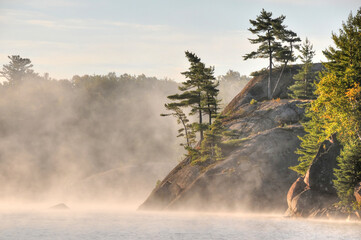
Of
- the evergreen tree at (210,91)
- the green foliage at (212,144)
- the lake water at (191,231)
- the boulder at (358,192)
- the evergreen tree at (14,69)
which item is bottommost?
the lake water at (191,231)

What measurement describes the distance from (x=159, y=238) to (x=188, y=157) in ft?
121

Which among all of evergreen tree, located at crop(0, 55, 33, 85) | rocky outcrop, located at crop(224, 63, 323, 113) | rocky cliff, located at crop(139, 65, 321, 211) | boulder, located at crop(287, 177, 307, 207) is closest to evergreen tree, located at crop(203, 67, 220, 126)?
rocky cliff, located at crop(139, 65, 321, 211)

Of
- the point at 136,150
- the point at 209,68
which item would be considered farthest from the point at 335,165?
the point at 136,150

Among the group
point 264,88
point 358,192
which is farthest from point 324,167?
point 264,88

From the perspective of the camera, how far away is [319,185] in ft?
151

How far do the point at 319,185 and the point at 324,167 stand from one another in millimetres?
2013

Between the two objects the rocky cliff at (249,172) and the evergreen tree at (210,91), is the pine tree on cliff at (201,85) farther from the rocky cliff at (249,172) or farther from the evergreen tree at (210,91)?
the rocky cliff at (249,172)

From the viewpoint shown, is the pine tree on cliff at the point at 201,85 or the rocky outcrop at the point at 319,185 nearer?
the rocky outcrop at the point at 319,185

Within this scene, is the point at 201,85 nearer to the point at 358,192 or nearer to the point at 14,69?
the point at 358,192

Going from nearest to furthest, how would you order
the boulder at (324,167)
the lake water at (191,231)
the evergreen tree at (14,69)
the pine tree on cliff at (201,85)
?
the lake water at (191,231)
the boulder at (324,167)
the pine tree on cliff at (201,85)
the evergreen tree at (14,69)

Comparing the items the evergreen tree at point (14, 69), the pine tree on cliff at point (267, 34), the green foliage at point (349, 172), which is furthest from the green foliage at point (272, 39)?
the evergreen tree at point (14, 69)

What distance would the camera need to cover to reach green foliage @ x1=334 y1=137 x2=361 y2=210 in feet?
136

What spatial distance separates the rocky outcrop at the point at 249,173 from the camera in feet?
181

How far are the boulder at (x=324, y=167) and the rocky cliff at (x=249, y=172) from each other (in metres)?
8.20
